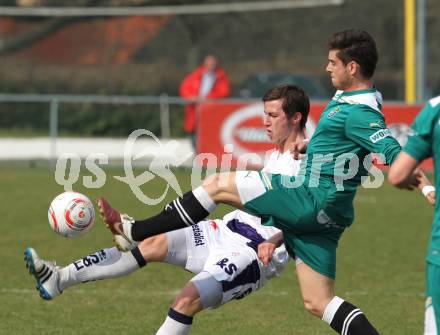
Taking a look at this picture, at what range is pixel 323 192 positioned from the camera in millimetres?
5793

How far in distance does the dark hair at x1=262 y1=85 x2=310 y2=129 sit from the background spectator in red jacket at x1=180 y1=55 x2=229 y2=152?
12.2 m

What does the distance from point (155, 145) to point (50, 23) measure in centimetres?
820

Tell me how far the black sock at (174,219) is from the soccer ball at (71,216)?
2.56 ft

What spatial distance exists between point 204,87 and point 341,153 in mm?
13494

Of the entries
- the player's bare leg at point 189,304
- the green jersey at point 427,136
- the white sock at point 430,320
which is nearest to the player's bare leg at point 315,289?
the player's bare leg at point 189,304

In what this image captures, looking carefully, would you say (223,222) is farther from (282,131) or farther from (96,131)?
(96,131)

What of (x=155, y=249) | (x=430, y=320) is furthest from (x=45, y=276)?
(x=430, y=320)

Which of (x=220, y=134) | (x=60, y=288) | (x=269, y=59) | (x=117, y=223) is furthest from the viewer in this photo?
(x=269, y=59)

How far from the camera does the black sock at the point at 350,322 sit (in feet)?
18.4

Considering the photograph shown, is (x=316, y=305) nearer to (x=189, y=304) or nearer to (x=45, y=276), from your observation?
(x=189, y=304)

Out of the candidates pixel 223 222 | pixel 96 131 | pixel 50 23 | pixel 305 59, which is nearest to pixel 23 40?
pixel 50 23

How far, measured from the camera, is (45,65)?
26312mm

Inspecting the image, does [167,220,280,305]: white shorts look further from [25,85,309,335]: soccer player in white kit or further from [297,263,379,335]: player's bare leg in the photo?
[297,263,379,335]: player's bare leg

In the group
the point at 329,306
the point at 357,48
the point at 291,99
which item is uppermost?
the point at 357,48
